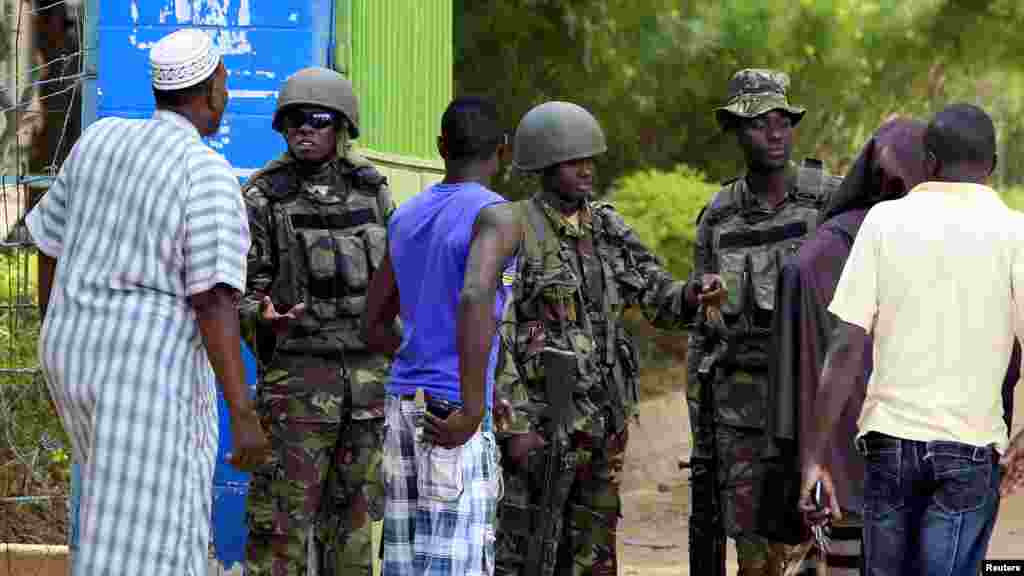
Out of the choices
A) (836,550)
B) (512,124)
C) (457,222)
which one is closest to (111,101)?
(457,222)

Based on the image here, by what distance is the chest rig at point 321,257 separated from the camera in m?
6.60

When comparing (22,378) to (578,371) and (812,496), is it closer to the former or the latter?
(578,371)

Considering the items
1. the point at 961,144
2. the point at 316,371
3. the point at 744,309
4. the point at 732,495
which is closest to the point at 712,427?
the point at 732,495

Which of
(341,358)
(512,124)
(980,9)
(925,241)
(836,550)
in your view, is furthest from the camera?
(980,9)

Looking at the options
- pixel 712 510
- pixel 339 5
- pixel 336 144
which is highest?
pixel 339 5

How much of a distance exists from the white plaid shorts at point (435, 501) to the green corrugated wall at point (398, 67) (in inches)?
91.9

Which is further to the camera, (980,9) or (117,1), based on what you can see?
(980,9)

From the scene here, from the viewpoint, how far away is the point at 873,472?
15.4ft

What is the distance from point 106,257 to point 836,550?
2.45 m

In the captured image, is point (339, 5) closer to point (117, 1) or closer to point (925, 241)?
point (117, 1)

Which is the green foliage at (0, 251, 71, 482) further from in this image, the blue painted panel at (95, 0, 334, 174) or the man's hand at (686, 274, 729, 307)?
the man's hand at (686, 274, 729, 307)

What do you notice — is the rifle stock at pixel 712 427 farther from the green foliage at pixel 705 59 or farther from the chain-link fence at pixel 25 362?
the green foliage at pixel 705 59

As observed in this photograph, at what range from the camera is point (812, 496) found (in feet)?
16.3

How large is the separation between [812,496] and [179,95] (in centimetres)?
202
